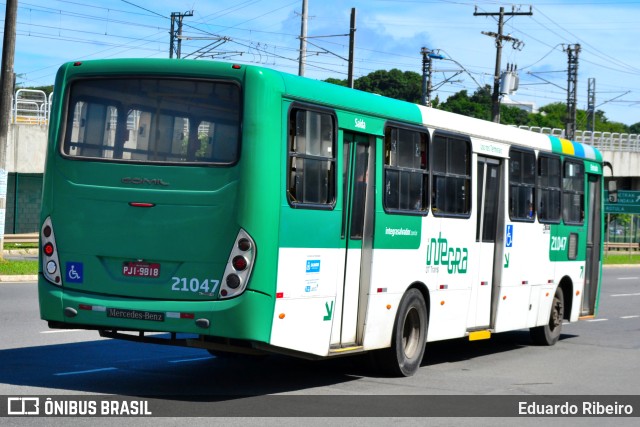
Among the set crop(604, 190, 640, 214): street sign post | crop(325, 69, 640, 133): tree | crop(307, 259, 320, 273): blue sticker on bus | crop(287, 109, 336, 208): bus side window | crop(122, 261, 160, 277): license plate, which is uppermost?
crop(325, 69, 640, 133): tree

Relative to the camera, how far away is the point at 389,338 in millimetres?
12586

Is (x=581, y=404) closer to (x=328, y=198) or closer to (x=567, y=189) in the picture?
(x=328, y=198)

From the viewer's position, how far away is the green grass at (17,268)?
26.4 m

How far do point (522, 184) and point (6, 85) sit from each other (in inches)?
637

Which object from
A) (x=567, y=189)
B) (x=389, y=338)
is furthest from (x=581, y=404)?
(x=567, y=189)

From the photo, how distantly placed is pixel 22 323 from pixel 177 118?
6988 mm

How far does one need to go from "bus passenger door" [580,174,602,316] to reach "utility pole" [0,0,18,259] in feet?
49.4

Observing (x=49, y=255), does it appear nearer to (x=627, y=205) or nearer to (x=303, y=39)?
(x=303, y=39)

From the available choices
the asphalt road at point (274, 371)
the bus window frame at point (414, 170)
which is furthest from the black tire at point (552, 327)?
the bus window frame at point (414, 170)

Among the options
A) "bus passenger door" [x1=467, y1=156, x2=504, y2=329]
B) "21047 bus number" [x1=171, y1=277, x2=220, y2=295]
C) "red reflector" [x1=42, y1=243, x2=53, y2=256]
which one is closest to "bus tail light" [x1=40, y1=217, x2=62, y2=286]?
"red reflector" [x1=42, y1=243, x2=53, y2=256]

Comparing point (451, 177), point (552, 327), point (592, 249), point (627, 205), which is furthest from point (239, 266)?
point (627, 205)

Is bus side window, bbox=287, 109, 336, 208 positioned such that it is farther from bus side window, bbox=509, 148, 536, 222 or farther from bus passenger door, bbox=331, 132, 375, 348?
bus side window, bbox=509, 148, 536, 222

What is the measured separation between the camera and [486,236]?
50.0ft

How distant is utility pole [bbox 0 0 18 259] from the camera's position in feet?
92.7
